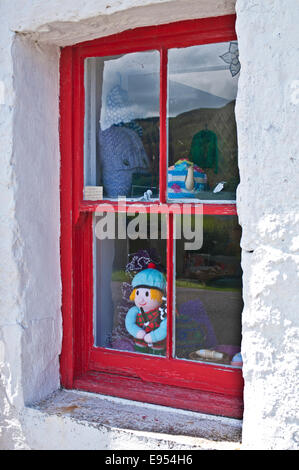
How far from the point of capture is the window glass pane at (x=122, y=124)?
2121mm

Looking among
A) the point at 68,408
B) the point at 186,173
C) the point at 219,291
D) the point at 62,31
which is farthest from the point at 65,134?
the point at 68,408

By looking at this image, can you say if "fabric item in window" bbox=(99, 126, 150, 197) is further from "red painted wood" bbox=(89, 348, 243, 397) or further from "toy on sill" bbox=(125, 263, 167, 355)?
"red painted wood" bbox=(89, 348, 243, 397)

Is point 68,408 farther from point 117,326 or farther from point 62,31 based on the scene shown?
point 62,31

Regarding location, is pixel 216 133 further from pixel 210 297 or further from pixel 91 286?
pixel 91 286

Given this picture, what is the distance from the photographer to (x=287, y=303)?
1580 mm

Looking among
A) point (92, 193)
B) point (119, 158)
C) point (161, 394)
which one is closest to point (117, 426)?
point (161, 394)

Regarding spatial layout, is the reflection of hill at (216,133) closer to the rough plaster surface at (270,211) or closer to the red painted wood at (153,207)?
the red painted wood at (153,207)

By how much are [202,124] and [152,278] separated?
2.18 feet

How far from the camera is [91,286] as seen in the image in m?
2.24

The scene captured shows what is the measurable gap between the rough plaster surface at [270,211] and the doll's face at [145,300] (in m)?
0.60

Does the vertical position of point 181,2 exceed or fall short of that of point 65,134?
it exceeds it
